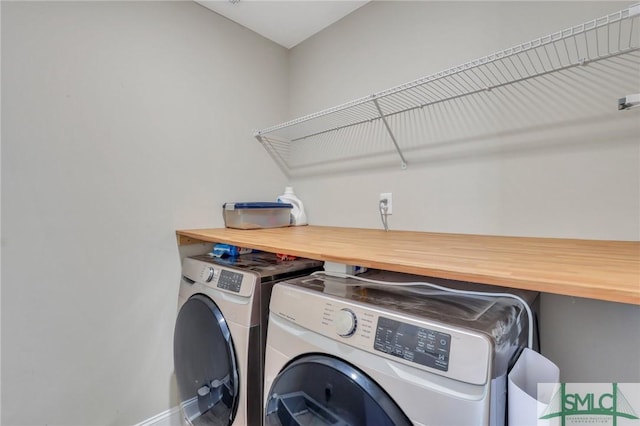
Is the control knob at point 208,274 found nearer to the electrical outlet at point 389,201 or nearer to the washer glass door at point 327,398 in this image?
the washer glass door at point 327,398

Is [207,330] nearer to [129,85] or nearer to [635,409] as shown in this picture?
[129,85]

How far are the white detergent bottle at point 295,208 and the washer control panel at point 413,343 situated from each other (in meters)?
1.36

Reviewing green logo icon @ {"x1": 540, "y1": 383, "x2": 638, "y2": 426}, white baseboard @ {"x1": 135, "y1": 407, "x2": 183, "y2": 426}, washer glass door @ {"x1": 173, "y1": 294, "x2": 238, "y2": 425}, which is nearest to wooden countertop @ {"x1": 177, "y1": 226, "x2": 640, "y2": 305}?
green logo icon @ {"x1": 540, "y1": 383, "x2": 638, "y2": 426}

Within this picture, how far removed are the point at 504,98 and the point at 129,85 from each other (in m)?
1.78

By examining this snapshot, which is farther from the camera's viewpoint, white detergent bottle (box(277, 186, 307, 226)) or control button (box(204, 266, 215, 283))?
white detergent bottle (box(277, 186, 307, 226))

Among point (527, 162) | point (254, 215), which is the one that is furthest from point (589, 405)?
point (254, 215)

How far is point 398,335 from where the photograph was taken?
2.28 ft

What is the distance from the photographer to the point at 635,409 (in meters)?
0.94

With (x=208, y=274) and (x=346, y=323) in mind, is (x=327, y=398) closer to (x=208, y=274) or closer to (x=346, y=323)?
(x=346, y=323)

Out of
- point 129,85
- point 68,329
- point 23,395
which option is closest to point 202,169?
point 129,85

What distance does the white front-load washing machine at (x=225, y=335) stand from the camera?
1.12 meters

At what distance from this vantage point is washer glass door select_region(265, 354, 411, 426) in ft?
2.25

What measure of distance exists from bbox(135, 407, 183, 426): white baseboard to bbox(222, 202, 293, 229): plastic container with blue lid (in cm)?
107

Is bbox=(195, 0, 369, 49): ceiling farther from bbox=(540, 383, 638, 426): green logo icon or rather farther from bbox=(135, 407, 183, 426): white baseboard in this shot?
bbox=(135, 407, 183, 426): white baseboard
